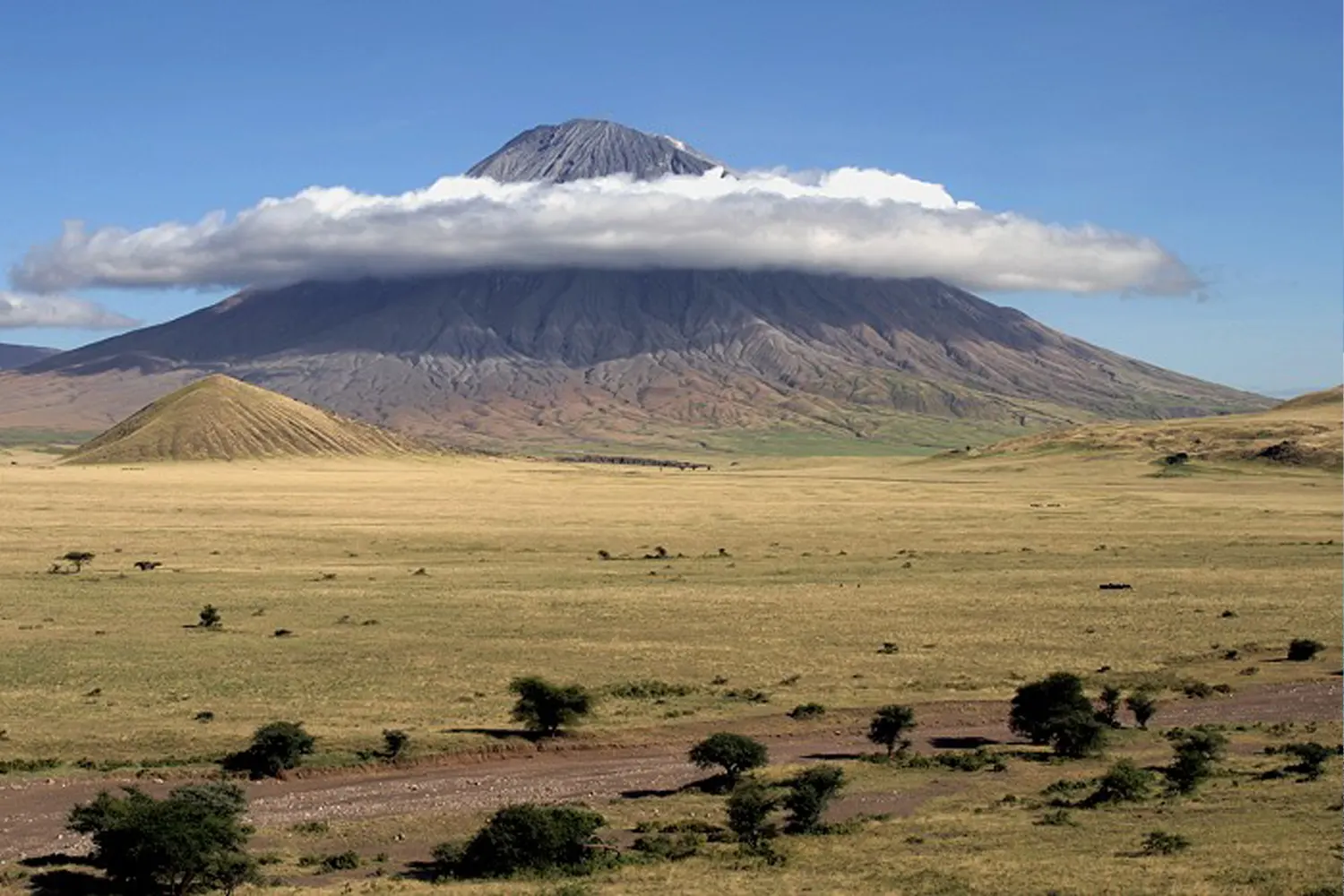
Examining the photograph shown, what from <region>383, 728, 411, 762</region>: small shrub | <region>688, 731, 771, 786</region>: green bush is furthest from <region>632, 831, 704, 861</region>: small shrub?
<region>383, 728, 411, 762</region>: small shrub

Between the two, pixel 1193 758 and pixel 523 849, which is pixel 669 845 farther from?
→ pixel 1193 758

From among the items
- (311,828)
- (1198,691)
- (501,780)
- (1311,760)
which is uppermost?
(1311,760)

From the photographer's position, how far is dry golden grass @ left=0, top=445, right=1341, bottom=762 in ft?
155

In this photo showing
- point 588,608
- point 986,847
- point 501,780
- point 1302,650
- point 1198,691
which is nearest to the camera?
point 986,847

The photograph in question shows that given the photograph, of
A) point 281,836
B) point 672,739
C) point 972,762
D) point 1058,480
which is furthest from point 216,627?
point 1058,480

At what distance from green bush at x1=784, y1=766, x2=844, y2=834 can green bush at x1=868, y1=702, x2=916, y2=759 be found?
20.5 feet

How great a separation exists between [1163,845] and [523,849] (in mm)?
12829

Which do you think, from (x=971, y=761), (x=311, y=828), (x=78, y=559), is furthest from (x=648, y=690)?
(x=78, y=559)

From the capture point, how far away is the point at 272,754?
1497 inches

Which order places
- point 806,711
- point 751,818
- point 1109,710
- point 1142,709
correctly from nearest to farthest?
point 751,818 → point 1142,709 → point 1109,710 → point 806,711

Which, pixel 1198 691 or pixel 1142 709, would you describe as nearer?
pixel 1142 709

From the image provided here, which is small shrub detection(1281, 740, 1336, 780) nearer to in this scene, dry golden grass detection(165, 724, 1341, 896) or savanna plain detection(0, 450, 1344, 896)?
dry golden grass detection(165, 724, 1341, 896)

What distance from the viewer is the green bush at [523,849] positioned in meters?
29.9

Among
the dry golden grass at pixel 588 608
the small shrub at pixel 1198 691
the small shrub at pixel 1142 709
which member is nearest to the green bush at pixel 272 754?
the dry golden grass at pixel 588 608
